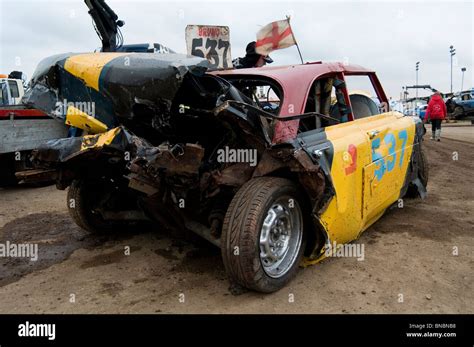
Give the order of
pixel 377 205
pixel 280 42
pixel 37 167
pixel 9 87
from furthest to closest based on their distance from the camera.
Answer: pixel 9 87
pixel 280 42
pixel 377 205
pixel 37 167

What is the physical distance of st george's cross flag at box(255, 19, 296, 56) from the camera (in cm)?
504

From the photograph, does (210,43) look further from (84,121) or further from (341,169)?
(341,169)

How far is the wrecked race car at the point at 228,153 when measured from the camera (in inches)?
121

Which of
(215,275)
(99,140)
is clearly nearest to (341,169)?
(215,275)

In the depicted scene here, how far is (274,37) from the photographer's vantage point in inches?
202

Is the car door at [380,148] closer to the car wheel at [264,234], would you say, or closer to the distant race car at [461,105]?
the car wheel at [264,234]

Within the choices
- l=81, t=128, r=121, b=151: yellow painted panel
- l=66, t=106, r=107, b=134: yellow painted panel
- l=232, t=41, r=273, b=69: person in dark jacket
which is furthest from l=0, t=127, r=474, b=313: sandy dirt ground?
l=232, t=41, r=273, b=69: person in dark jacket

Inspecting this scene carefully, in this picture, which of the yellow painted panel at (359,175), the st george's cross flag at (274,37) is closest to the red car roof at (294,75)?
the yellow painted panel at (359,175)

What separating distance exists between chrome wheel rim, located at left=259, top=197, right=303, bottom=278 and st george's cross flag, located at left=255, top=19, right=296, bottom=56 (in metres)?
2.44

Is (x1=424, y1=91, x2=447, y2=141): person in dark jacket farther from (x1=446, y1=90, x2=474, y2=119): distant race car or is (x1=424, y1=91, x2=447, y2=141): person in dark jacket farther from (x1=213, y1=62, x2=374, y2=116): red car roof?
(x1=213, y1=62, x2=374, y2=116): red car roof
